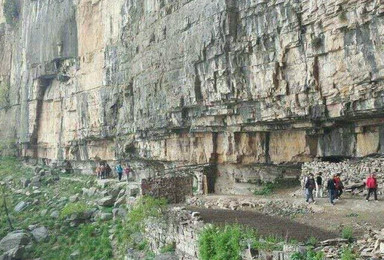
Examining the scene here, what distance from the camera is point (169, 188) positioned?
2288cm

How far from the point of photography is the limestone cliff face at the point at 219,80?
18.2m

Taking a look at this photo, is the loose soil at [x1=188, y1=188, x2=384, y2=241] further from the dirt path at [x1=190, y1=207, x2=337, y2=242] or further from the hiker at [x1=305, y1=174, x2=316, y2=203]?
the hiker at [x1=305, y1=174, x2=316, y2=203]

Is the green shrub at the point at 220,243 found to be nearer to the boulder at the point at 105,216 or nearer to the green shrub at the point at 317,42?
the green shrub at the point at 317,42

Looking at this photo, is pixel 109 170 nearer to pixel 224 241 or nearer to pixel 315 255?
pixel 224 241

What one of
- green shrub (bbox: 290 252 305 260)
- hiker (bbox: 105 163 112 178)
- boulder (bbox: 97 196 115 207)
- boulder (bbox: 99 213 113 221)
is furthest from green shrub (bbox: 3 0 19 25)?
green shrub (bbox: 290 252 305 260)

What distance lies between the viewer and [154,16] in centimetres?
2998

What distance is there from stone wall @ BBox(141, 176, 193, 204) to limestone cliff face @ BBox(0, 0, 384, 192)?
4095mm

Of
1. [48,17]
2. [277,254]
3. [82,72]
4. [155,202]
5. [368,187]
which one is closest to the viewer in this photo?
[277,254]

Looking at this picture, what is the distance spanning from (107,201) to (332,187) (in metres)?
16.9

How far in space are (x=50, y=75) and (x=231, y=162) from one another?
28105 mm

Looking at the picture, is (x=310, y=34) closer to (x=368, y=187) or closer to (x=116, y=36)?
(x=368, y=187)

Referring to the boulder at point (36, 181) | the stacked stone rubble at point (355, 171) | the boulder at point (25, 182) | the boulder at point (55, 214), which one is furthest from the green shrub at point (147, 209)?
the boulder at point (25, 182)

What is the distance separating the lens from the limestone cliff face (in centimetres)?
1825

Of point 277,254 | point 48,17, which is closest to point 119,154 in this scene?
point 48,17
